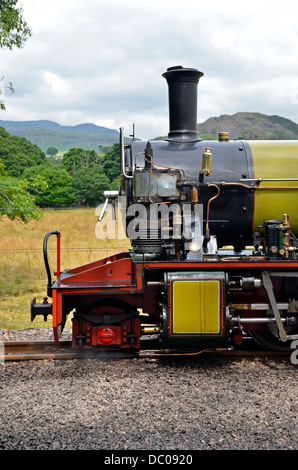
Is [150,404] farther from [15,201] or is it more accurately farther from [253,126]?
[253,126]

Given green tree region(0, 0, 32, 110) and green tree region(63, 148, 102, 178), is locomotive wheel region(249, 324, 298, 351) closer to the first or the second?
green tree region(0, 0, 32, 110)

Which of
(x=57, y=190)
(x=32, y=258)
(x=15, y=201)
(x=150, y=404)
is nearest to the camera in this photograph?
(x=150, y=404)

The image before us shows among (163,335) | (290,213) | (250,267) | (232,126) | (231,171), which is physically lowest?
(163,335)

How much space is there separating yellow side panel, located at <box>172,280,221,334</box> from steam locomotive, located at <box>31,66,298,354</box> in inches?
0.4

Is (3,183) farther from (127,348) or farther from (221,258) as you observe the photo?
(221,258)

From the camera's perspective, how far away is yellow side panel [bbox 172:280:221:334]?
539 cm

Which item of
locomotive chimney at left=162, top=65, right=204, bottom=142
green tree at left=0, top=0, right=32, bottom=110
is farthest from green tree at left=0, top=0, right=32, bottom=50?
locomotive chimney at left=162, top=65, right=204, bottom=142

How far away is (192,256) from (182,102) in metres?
2.09

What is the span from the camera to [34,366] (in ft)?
18.8

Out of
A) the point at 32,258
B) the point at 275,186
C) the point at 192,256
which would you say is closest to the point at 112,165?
the point at 32,258

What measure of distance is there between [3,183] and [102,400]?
651 centimetres

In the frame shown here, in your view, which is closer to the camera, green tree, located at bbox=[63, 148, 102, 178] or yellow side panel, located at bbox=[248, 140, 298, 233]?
yellow side panel, located at bbox=[248, 140, 298, 233]

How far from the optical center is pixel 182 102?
6.22 metres
